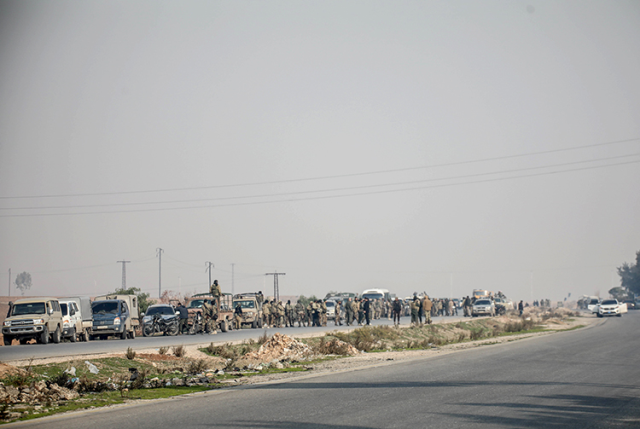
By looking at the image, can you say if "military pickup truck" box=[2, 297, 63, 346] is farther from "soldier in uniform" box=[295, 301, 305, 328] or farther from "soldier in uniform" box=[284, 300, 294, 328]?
"soldier in uniform" box=[295, 301, 305, 328]

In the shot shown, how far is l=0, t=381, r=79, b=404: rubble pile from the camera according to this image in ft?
40.4

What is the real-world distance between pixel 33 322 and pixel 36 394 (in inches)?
587

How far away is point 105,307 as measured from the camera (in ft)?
103

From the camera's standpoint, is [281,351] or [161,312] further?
[161,312]

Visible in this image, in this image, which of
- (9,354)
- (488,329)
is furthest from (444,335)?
(9,354)

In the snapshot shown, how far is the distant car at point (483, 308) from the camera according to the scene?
60.1 metres

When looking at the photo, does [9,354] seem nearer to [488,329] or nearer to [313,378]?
[313,378]

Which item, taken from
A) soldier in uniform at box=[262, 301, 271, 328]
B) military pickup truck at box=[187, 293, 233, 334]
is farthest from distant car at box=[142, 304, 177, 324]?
soldier in uniform at box=[262, 301, 271, 328]

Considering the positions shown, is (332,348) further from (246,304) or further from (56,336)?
(246,304)

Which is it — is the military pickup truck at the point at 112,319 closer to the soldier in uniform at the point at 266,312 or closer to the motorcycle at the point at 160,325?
the motorcycle at the point at 160,325

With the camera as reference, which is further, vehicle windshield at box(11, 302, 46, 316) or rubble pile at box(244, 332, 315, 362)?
vehicle windshield at box(11, 302, 46, 316)

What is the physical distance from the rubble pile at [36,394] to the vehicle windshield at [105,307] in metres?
18.1

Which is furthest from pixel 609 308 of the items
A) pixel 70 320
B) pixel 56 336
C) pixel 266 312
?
pixel 56 336

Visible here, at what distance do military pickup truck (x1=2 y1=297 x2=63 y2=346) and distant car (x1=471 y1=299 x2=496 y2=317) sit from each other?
41352 millimetres
